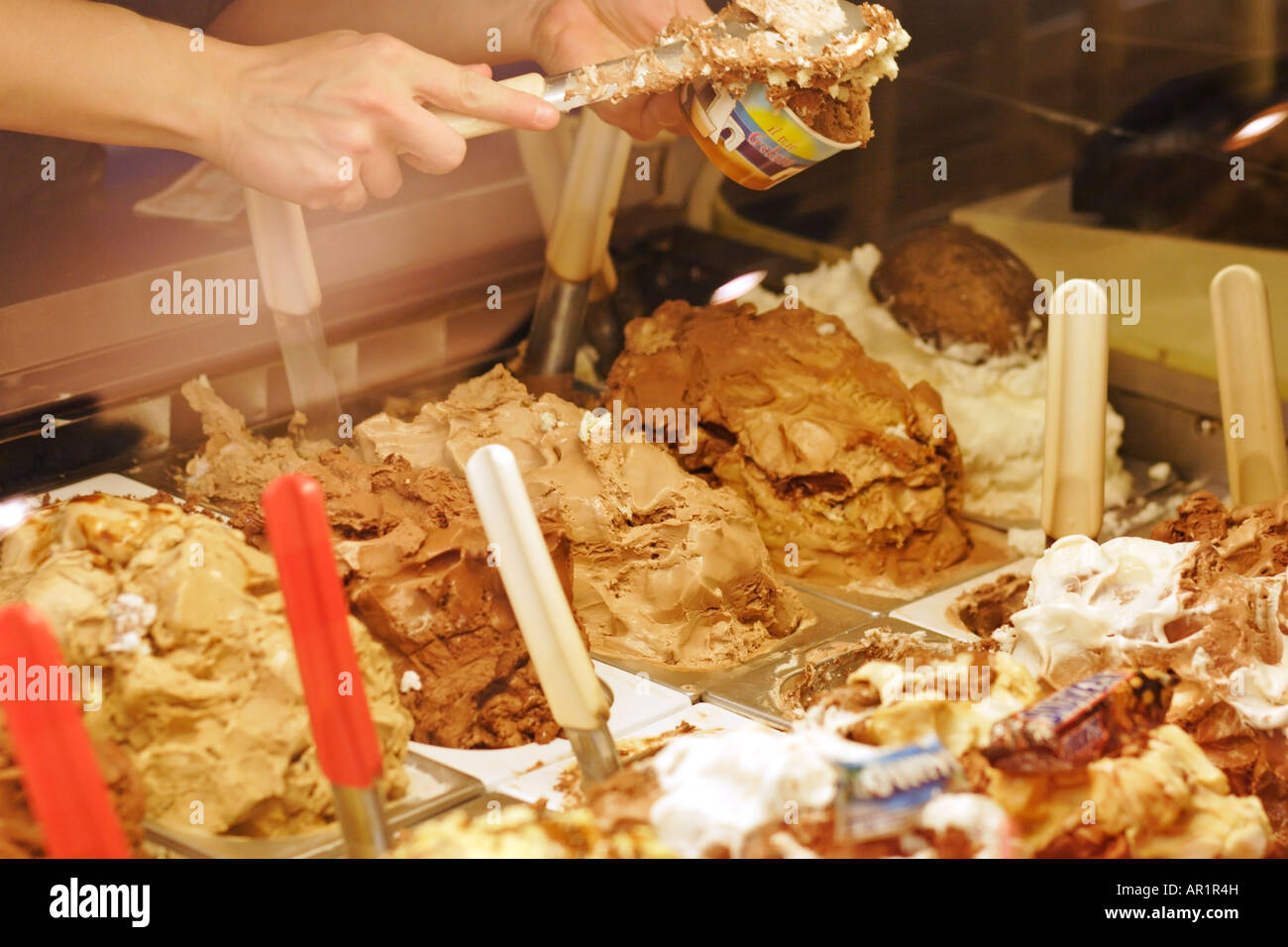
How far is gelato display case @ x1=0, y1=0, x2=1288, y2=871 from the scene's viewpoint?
1.22 m

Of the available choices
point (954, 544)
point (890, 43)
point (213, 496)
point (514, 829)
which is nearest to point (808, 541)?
point (954, 544)

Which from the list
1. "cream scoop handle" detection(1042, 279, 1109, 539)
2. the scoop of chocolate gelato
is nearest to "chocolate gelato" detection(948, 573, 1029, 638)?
"cream scoop handle" detection(1042, 279, 1109, 539)

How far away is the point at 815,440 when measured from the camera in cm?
234

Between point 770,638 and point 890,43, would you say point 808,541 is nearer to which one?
point 770,638

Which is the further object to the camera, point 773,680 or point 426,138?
point 773,680

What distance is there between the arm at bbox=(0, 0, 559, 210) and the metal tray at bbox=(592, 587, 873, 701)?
72cm

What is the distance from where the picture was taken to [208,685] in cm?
139

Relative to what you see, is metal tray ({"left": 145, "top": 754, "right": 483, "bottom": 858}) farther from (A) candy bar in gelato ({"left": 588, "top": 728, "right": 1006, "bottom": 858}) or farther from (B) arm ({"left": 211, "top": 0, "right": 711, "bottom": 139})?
(B) arm ({"left": 211, "top": 0, "right": 711, "bottom": 139})

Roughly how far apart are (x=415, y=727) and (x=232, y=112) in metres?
0.77

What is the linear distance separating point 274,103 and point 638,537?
773mm
